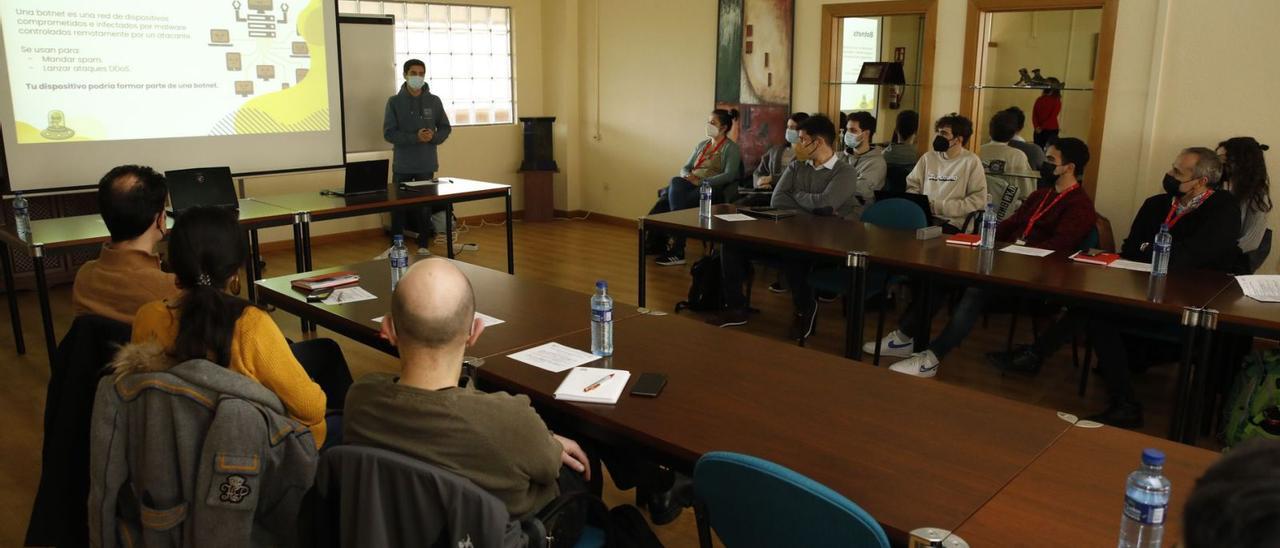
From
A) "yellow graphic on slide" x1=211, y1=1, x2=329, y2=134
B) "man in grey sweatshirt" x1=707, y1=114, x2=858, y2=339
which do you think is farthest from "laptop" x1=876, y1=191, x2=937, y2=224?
"yellow graphic on slide" x1=211, y1=1, x2=329, y2=134

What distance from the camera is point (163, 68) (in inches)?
222

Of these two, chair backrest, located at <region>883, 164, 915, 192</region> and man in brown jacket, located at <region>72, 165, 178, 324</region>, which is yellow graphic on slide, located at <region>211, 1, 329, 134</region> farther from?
chair backrest, located at <region>883, 164, 915, 192</region>

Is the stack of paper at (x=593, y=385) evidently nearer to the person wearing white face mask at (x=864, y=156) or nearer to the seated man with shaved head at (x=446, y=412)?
the seated man with shaved head at (x=446, y=412)

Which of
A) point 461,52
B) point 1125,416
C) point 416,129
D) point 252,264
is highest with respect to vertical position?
point 461,52

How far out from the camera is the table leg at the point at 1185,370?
10.1 ft

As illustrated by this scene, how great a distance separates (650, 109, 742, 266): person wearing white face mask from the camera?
7102 mm

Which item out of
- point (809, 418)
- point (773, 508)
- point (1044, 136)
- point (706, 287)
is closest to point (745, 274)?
point (706, 287)

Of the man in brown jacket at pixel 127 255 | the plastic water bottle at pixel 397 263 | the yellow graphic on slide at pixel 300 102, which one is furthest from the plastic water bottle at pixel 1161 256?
the yellow graphic on slide at pixel 300 102

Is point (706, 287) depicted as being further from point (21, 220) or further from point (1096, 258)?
point (21, 220)

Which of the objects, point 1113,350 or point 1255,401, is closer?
point 1255,401

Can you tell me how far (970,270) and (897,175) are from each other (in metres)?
2.82

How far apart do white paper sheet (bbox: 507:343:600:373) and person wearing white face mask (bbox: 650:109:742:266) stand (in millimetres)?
4362

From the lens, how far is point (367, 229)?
8156mm

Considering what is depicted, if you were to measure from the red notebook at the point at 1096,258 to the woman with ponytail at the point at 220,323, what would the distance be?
124 inches
